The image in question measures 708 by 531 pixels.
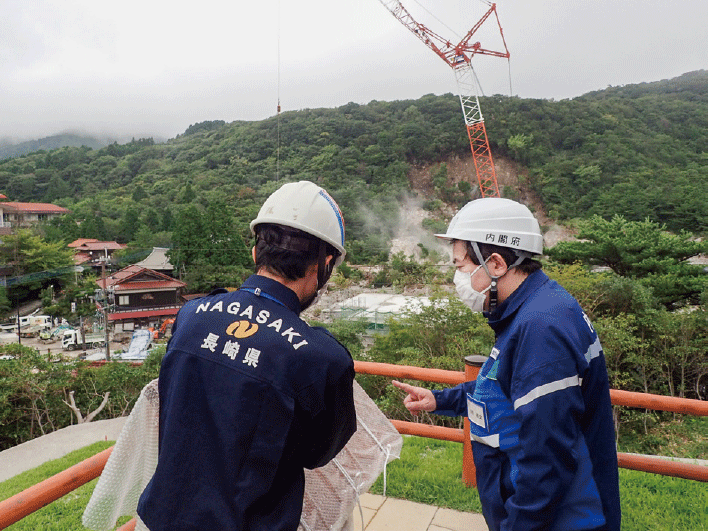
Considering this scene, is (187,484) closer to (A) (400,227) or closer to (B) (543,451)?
(B) (543,451)

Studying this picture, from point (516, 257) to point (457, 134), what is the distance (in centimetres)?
7602

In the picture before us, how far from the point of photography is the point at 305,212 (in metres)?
1.22

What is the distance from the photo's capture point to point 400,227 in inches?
2398

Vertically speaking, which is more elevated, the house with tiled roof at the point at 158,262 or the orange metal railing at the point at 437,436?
the orange metal railing at the point at 437,436

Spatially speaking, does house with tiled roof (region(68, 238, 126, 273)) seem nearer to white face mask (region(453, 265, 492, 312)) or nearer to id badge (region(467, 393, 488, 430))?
white face mask (region(453, 265, 492, 312))

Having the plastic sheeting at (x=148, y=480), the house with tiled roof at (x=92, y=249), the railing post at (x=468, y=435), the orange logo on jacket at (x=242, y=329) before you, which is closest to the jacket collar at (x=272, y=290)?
the orange logo on jacket at (x=242, y=329)

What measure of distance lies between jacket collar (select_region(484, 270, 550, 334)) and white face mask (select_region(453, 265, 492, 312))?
92 mm

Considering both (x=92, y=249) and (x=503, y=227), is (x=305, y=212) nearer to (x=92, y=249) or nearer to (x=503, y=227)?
(x=503, y=227)

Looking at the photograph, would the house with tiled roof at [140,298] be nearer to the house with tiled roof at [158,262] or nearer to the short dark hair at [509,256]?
the house with tiled roof at [158,262]

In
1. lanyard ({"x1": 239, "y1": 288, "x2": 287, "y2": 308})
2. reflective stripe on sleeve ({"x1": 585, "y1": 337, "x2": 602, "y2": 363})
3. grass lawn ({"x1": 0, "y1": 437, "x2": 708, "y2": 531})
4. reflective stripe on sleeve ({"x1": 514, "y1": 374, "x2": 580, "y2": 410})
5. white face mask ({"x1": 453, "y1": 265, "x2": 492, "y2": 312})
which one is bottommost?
grass lawn ({"x1": 0, "y1": 437, "x2": 708, "y2": 531})

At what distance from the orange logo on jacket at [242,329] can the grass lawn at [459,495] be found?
226 centimetres

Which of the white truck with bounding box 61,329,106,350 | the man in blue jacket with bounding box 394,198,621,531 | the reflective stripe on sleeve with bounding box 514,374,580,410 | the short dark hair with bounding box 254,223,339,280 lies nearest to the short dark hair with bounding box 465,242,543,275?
the man in blue jacket with bounding box 394,198,621,531

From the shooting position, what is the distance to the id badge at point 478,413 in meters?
1.44

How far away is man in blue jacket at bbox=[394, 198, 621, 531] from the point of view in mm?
1199
